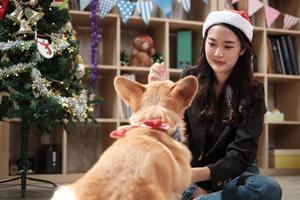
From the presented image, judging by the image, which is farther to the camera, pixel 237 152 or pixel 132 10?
pixel 132 10

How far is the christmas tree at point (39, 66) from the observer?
2.75 m

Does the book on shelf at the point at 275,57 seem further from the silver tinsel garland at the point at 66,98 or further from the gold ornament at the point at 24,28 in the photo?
the gold ornament at the point at 24,28

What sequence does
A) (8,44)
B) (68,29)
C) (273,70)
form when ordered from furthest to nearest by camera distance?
(273,70) < (68,29) < (8,44)

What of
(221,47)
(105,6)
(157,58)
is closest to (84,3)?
(105,6)

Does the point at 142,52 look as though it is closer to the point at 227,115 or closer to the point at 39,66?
the point at 39,66

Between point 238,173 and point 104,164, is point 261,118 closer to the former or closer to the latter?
point 238,173

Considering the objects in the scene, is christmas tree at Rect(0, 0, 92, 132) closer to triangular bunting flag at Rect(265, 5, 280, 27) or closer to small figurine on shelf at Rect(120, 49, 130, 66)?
small figurine on shelf at Rect(120, 49, 130, 66)

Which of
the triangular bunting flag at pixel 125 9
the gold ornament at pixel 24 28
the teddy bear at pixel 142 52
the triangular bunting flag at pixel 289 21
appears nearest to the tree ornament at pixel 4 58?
the gold ornament at pixel 24 28

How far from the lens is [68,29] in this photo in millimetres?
3041

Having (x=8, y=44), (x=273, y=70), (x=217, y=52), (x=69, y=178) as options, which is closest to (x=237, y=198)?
(x=217, y=52)

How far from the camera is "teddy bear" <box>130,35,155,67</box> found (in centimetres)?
382

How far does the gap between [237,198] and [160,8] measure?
2379mm

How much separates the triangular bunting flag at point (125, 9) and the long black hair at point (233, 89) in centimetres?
184

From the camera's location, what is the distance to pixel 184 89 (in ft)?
4.75
